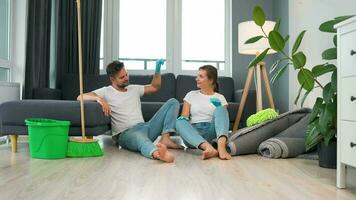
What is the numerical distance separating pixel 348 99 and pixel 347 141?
0.18 m

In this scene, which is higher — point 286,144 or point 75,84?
point 75,84

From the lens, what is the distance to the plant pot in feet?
7.23

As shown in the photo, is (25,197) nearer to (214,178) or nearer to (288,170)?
(214,178)

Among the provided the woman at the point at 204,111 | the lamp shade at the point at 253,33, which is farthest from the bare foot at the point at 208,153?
the lamp shade at the point at 253,33

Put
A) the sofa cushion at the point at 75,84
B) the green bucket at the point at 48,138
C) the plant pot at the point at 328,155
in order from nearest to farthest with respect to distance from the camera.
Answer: the plant pot at the point at 328,155 < the green bucket at the point at 48,138 < the sofa cushion at the point at 75,84

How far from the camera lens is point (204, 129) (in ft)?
9.52

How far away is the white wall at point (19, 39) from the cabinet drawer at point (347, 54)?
304cm

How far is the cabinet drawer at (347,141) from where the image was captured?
1558mm

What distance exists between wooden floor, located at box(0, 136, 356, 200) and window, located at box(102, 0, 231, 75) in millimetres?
2504

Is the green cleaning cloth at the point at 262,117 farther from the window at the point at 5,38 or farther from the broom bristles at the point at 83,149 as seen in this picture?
the window at the point at 5,38

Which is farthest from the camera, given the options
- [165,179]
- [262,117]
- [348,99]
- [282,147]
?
[262,117]

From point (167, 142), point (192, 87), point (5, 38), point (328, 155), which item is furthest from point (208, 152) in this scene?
point (5, 38)

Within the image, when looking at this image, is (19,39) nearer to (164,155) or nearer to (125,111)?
(125,111)

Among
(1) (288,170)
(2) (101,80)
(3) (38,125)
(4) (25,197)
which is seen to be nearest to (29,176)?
(4) (25,197)
